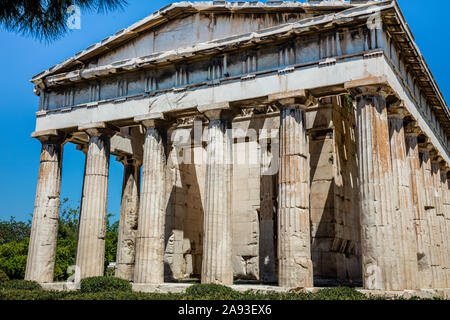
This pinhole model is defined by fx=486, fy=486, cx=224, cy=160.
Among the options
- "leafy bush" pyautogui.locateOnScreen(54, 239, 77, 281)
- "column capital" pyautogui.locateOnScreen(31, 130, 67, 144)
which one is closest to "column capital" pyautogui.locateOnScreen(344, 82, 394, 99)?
"column capital" pyautogui.locateOnScreen(31, 130, 67, 144)

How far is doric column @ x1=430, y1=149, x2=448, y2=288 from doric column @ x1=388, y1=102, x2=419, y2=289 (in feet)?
18.9

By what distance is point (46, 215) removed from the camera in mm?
20453

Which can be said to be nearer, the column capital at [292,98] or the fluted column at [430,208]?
the column capital at [292,98]

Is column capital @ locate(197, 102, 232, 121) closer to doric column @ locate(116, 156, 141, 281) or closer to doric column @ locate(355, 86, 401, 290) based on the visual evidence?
doric column @ locate(355, 86, 401, 290)

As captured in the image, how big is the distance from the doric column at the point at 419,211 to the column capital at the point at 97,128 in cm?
1221

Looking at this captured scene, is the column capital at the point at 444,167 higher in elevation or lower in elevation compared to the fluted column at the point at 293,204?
higher

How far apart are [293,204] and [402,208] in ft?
11.5

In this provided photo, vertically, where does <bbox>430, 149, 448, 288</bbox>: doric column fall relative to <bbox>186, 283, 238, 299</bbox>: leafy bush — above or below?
above

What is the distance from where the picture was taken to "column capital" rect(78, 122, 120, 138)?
20.0 metres

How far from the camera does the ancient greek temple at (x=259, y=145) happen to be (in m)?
15.4

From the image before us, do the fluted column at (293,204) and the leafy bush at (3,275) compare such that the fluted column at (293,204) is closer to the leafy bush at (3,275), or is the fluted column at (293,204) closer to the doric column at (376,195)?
the doric column at (376,195)

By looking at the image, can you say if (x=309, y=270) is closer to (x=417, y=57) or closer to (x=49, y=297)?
(x=49, y=297)

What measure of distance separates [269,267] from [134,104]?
28.7 ft

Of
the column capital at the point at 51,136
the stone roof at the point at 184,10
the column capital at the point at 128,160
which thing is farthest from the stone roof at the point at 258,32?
the column capital at the point at 128,160
